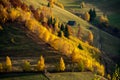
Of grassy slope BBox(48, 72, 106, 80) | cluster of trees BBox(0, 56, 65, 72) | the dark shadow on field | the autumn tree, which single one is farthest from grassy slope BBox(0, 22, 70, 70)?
grassy slope BBox(48, 72, 106, 80)

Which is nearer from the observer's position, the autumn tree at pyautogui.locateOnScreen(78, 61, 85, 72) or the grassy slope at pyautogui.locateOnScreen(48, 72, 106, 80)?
the grassy slope at pyautogui.locateOnScreen(48, 72, 106, 80)

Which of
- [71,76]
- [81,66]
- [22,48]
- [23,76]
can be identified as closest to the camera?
[23,76]

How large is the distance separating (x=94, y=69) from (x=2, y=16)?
59.6m

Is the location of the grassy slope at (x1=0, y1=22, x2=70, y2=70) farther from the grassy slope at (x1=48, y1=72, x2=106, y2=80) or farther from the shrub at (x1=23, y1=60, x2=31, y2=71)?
the grassy slope at (x1=48, y1=72, x2=106, y2=80)

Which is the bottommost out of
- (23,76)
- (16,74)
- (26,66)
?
(23,76)

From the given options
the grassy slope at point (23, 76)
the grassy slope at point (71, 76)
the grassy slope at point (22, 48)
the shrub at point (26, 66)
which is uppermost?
the grassy slope at point (22, 48)

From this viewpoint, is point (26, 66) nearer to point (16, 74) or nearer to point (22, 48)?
point (16, 74)

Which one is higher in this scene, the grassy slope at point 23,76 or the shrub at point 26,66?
the shrub at point 26,66

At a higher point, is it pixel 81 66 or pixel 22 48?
pixel 22 48

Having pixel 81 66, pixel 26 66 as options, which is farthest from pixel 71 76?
pixel 26 66

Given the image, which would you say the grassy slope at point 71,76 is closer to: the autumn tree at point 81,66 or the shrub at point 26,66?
the autumn tree at point 81,66

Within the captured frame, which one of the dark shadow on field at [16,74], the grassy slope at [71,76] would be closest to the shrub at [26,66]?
the dark shadow on field at [16,74]

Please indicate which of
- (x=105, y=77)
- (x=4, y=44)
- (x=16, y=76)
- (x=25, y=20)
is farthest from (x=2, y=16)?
(x=105, y=77)

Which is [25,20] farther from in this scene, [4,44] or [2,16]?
[4,44]
